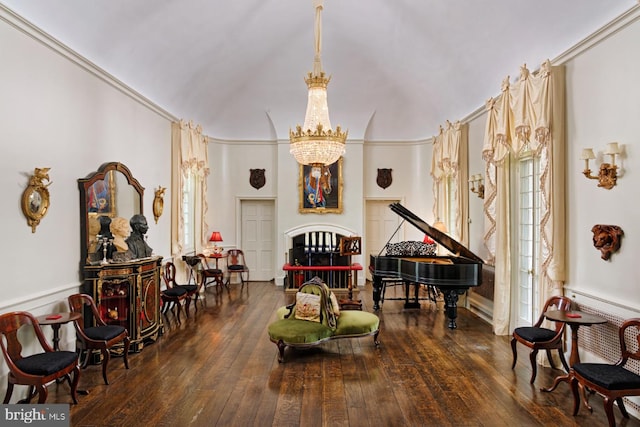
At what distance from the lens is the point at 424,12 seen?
6.97 m

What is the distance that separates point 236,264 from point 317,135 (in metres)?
5.84

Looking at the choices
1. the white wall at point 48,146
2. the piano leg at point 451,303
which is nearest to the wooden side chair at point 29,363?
the white wall at point 48,146

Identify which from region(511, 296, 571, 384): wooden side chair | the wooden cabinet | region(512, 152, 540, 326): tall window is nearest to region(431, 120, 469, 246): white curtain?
region(512, 152, 540, 326): tall window

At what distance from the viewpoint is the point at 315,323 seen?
574 cm

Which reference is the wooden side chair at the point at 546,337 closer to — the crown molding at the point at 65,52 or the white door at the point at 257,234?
the crown molding at the point at 65,52

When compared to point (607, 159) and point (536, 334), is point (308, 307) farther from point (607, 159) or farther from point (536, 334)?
point (607, 159)

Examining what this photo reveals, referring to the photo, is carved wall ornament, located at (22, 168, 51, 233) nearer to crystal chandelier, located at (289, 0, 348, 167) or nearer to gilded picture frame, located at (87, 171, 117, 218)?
gilded picture frame, located at (87, 171, 117, 218)

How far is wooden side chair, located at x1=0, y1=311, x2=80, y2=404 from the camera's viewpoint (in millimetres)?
3770

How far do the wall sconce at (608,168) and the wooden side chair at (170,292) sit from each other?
20.4 ft

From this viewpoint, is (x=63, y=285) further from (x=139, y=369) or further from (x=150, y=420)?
(x=150, y=420)

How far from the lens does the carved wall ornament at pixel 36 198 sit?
4.45 meters

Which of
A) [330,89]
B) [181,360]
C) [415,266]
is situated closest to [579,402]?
[415,266]

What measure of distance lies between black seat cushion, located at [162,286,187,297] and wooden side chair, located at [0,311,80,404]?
2973mm

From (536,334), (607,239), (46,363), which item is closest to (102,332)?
(46,363)
